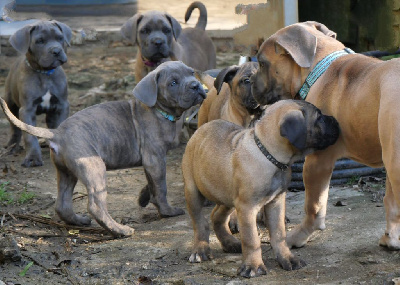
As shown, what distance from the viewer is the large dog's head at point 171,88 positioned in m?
6.49

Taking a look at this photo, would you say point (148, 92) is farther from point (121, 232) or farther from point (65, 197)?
point (121, 232)

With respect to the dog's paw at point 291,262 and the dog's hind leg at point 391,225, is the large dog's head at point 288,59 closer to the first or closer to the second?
the dog's hind leg at point 391,225

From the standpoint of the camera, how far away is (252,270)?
191 inches

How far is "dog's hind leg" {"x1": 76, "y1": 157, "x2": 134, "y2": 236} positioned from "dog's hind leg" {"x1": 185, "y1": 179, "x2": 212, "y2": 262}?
90 centimetres

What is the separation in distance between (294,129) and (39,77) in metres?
5.01

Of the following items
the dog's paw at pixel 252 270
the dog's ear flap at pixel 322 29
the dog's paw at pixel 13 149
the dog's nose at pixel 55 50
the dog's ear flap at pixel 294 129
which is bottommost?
the dog's paw at pixel 13 149

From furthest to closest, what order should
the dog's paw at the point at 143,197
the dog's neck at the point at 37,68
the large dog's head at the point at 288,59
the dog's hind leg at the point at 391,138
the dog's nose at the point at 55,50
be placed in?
the dog's neck at the point at 37,68
the dog's nose at the point at 55,50
the dog's paw at the point at 143,197
the large dog's head at the point at 288,59
the dog's hind leg at the point at 391,138

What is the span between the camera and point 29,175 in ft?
27.1

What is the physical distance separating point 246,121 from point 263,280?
2063mm

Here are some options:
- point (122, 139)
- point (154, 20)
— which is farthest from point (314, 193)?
point (154, 20)

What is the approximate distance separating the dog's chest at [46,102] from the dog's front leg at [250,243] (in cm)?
466

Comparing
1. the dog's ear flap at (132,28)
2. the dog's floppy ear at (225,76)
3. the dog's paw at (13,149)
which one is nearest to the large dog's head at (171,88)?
the dog's floppy ear at (225,76)

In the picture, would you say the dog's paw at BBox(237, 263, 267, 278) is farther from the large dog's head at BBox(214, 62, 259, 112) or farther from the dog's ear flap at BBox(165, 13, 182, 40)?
the dog's ear flap at BBox(165, 13, 182, 40)

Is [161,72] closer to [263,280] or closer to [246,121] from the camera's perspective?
[246,121]
